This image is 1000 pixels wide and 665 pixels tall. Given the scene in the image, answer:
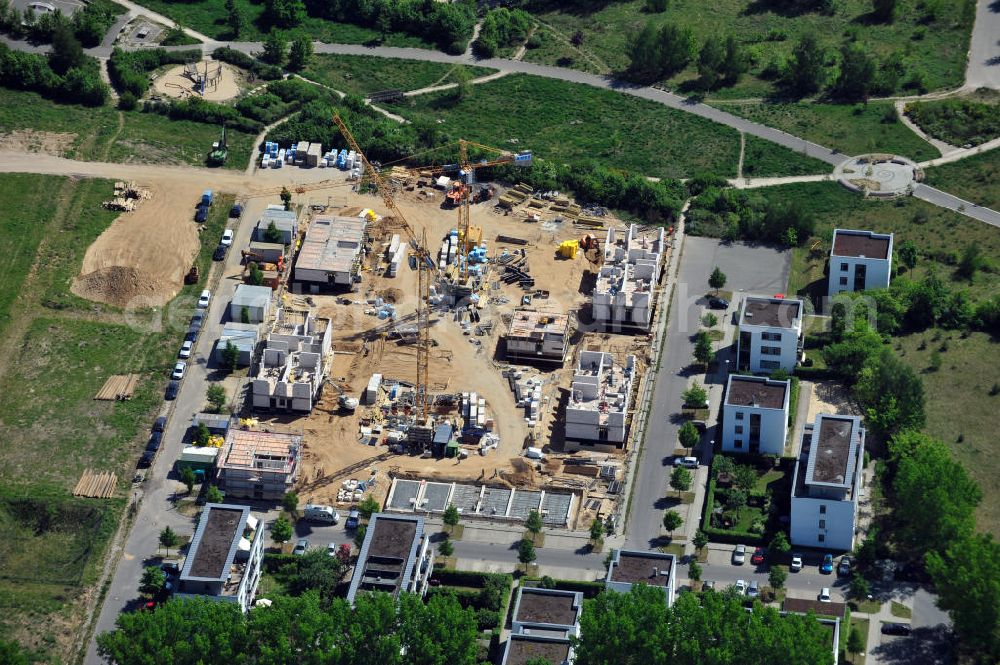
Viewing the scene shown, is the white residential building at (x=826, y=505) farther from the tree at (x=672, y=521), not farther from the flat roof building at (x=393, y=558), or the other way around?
the flat roof building at (x=393, y=558)

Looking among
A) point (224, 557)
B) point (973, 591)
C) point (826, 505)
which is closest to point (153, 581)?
point (224, 557)

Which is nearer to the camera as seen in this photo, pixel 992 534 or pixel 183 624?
pixel 183 624

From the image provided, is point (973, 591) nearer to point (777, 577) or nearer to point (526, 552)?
point (777, 577)

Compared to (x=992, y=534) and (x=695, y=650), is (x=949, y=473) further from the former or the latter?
(x=695, y=650)

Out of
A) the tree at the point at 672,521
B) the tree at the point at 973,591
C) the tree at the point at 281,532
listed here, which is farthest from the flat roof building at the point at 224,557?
the tree at the point at 973,591

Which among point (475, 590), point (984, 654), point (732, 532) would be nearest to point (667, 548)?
point (732, 532)
